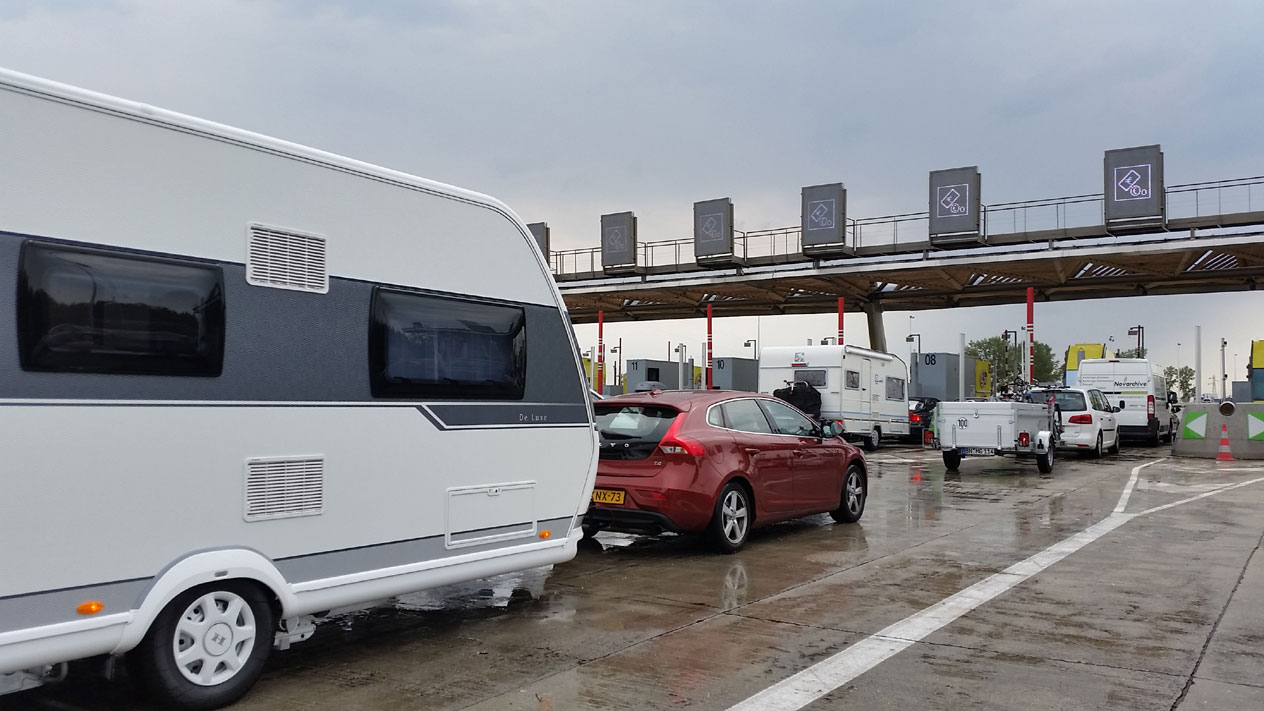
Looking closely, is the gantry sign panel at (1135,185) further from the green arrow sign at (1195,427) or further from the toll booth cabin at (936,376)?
the toll booth cabin at (936,376)

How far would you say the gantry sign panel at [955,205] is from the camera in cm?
3069

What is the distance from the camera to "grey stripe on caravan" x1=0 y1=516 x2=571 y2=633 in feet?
12.8

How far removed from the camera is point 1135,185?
1142 inches

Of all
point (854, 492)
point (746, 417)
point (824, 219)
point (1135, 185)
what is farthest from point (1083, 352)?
point (746, 417)

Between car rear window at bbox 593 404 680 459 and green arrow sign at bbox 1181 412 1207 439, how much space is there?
68.3ft

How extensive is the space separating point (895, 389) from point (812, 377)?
14.8 feet

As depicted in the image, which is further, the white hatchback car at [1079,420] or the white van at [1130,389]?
the white van at [1130,389]

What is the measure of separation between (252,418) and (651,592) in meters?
3.58

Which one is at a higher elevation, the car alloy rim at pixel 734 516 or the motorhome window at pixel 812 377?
the motorhome window at pixel 812 377

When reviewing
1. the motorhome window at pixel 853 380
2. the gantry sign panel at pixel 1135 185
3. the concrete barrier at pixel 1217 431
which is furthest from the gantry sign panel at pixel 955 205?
the concrete barrier at pixel 1217 431

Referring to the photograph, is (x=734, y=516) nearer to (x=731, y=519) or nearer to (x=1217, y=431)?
(x=731, y=519)

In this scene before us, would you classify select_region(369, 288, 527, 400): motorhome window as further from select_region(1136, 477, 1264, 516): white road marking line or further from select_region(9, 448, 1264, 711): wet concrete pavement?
select_region(1136, 477, 1264, 516): white road marking line

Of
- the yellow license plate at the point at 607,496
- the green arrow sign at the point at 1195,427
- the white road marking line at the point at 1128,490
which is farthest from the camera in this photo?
the green arrow sign at the point at 1195,427

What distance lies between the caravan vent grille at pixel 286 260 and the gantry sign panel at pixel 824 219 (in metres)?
29.0
